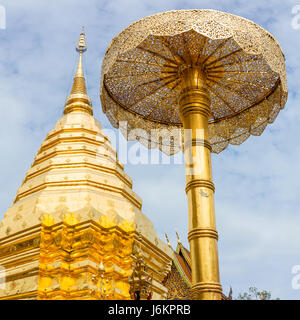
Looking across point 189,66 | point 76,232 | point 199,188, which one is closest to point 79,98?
point 76,232

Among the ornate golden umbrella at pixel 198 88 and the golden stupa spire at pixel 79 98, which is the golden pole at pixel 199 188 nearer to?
the ornate golden umbrella at pixel 198 88

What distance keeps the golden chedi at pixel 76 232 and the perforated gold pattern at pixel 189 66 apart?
7.64 ft

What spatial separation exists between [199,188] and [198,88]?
5.57 ft

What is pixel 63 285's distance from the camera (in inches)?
397

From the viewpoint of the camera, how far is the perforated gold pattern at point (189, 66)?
7105 millimetres

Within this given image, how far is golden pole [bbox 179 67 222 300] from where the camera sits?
6.22 metres

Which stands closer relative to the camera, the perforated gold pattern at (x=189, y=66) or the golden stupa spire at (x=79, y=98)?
the perforated gold pattern at (x=189, y=66)

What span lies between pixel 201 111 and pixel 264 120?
2.24 m

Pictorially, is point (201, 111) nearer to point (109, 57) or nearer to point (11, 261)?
point (109, 57)

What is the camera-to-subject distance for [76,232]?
1074 centimetres

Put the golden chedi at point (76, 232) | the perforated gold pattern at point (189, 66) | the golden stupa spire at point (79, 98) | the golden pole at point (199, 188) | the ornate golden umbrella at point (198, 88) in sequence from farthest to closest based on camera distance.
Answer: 1. the golden stupa spire at point (79, 98)
2. the golden chedi at point (76, 232)
3. the perforated gold pattern at point (189, 66)
4. the ornate golden umbrella at point (198, 88)
5. the golden pole at point (199, 188)

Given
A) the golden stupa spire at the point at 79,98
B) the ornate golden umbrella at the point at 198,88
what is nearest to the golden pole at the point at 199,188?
the ornate golden umbrella at the point at 198,88
